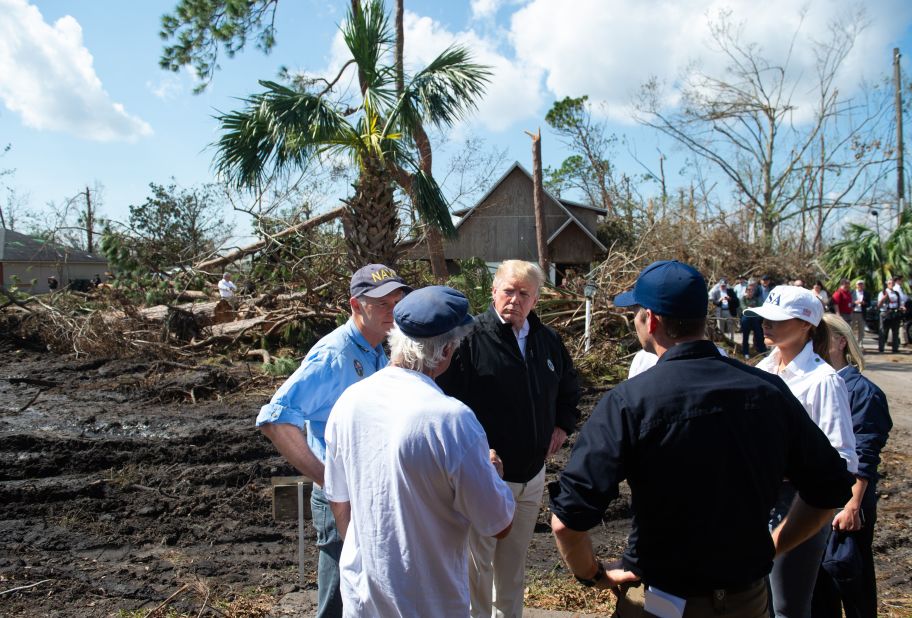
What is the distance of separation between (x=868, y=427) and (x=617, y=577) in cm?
170

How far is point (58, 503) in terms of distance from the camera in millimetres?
5734

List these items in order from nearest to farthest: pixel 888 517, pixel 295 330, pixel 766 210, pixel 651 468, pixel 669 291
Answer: pixel 651 468 < pixel 669 291 < pixel 888 517 < pixel 295 330 < pixel 766 210

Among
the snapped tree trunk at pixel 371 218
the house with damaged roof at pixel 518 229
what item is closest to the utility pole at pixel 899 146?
the house with damaged roof at pixel 518 229

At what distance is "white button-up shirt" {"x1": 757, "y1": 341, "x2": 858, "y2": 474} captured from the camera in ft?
8.58

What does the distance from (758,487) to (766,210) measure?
31.0 meters

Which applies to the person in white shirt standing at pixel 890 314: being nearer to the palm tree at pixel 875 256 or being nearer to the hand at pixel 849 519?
the palm tree at pixel 875 256

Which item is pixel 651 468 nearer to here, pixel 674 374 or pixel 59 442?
pixel 674 374

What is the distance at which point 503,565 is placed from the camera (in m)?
3.21

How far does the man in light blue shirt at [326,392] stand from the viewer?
2.52 meters

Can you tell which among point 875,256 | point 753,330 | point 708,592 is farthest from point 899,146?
point 708,592

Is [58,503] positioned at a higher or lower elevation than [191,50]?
lower

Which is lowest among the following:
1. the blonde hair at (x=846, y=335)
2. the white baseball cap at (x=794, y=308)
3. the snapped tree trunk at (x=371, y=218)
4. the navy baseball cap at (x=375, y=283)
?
the blonde hair at (x=846, y=335)

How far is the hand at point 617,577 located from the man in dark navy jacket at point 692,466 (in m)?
0.01

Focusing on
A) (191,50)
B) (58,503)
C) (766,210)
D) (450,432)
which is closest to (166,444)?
(58,503)
